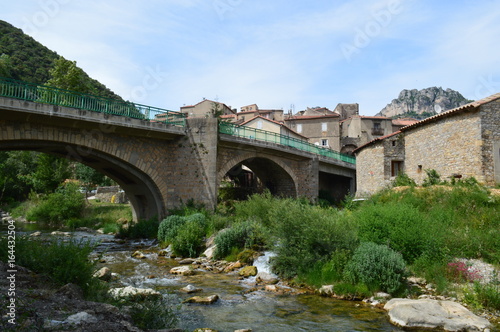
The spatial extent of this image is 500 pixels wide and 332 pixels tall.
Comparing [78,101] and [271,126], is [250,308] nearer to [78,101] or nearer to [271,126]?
[78,101]

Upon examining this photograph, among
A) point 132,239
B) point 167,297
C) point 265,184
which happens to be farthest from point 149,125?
point 265,184

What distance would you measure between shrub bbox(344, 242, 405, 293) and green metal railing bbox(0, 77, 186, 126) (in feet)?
39.7

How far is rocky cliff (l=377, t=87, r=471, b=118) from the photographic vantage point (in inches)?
5017

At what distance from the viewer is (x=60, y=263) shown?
6.43 m

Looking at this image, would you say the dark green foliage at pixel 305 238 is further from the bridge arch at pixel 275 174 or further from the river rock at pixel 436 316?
the bridge arch at pixel 275 174

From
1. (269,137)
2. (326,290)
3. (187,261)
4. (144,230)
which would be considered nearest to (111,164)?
(144,230)

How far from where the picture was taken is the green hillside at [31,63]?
32.5 metres

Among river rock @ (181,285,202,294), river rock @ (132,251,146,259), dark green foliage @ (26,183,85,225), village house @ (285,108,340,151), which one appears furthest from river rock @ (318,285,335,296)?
village house @ (285,108,340,151)

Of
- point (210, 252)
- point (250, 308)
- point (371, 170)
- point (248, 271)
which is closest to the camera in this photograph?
point (250, 308)

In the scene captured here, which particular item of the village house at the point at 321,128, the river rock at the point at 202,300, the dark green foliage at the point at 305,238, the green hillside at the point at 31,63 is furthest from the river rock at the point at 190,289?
the village house at the point at 321,128

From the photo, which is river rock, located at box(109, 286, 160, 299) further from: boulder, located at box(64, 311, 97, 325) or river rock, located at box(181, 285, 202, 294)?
boulder, located at box(64, 311, 97, 325)

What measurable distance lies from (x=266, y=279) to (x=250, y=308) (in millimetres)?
2510

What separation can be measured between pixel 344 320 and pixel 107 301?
465 centimetres

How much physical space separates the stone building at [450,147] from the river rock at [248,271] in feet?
37.3
